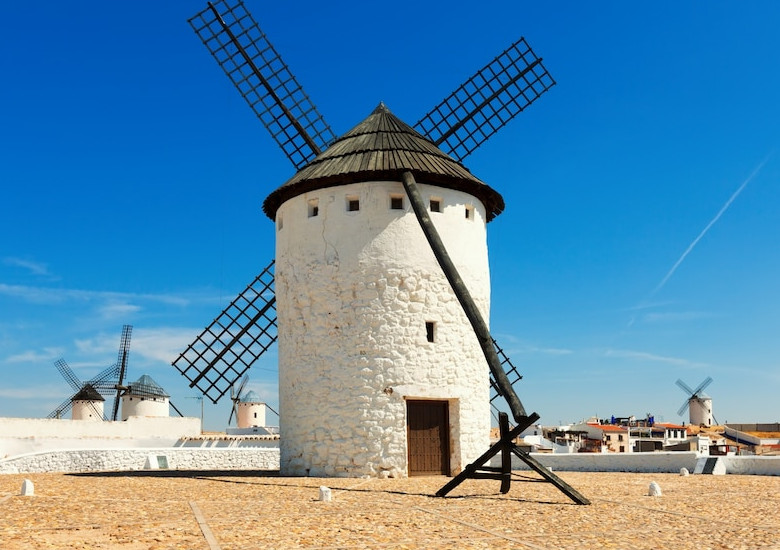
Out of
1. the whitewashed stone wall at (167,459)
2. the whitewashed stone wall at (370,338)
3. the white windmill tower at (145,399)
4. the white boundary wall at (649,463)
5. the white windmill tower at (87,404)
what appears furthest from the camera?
the white windmill tower at (87,404)

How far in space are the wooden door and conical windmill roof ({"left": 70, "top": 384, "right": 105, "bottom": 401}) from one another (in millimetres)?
→ 39982

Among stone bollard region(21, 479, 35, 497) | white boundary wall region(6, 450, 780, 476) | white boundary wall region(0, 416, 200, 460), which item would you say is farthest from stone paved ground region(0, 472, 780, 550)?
white boundary wall region(0, 416, 200, 460)

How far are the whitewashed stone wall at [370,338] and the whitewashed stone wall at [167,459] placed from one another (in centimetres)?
657

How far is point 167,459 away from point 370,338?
1015 centimetres

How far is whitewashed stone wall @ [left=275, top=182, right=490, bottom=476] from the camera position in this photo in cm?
1523

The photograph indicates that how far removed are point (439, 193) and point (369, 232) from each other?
→ 187 centimetres

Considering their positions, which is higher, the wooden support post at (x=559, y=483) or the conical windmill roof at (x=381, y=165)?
the conical windmill roof at (x=381, y=165)

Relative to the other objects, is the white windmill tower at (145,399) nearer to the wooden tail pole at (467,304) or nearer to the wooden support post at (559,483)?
the wooden tail pole at (467,304)

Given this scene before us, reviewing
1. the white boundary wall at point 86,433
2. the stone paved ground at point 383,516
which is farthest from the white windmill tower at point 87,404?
the stone paved ground at point 383,516

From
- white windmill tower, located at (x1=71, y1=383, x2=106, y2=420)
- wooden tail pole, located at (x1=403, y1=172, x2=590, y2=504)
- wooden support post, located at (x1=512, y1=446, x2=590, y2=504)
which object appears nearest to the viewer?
wooden support post, located at (x1=512, y1=446, x2=590, y2=504)

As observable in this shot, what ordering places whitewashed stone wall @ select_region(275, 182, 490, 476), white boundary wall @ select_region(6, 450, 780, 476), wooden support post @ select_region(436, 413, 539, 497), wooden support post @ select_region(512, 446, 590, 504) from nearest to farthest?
1. wooden support post @ select_region(512, 446, 590, 504)
2. wooden support post @ select_region(436, 413, 539, 497)
3. whitewashed stone wall @ select_region(275, 182, 490, 476)
4. white boundary wall @ select_region(6, 450, 780, 476)

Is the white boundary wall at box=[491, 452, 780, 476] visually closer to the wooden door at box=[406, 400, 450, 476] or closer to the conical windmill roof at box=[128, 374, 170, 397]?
the wooden door at box=[406, 400, 450, 476]

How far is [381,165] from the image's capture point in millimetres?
15930

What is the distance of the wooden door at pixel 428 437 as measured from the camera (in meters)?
15.5
